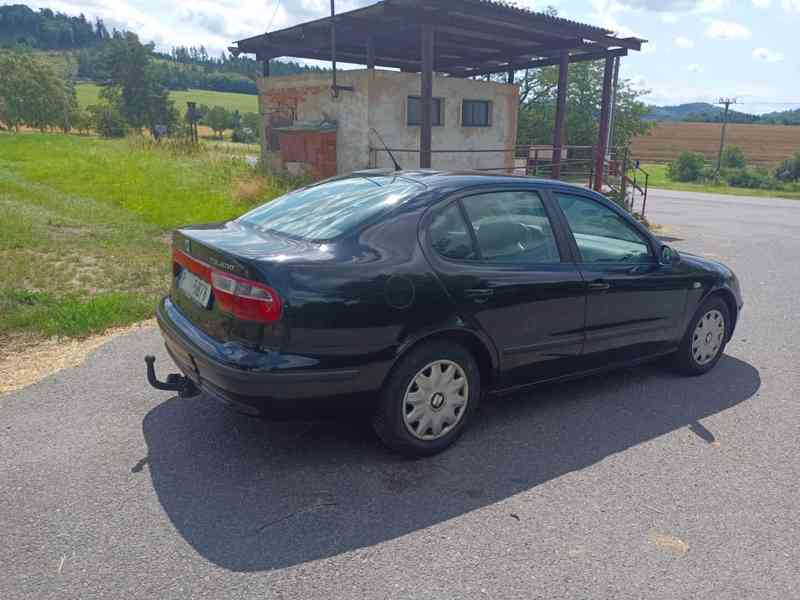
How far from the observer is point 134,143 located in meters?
23.6

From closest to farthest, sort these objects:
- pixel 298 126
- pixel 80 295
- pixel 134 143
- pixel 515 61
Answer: pixel 80 295 < pixel 298 126 < pixel 515 61 < pixel 134 143

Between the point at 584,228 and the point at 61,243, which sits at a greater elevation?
the point at 584,228

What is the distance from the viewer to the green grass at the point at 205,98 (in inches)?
3647

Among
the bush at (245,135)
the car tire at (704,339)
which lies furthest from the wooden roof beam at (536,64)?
the bush at (245,135)

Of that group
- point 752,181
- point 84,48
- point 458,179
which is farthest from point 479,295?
point 84,48

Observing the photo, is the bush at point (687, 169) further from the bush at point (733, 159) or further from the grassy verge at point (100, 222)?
the grassy verge at point (100, 222)

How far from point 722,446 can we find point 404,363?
6.73 ft

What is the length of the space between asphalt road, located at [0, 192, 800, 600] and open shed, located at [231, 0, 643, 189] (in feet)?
33.9

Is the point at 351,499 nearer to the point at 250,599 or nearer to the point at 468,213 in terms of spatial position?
the point at 250,599

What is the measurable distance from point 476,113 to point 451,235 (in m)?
16.5

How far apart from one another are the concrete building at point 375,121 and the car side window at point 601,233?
442 inches

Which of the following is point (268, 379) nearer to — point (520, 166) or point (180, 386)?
point (180, 386)

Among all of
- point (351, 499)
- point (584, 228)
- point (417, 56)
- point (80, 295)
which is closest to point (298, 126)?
point (417, 56)

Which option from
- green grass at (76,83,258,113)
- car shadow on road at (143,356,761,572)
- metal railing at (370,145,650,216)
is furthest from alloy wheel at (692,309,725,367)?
green grass at (76,83,258,113)
